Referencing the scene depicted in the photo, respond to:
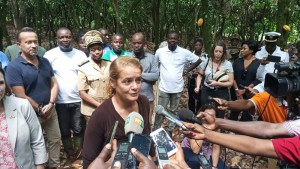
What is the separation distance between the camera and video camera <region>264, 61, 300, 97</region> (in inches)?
100.0

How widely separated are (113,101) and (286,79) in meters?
1.43

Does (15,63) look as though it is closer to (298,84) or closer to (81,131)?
(81,131)

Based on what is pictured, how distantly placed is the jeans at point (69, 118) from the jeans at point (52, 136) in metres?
0.26

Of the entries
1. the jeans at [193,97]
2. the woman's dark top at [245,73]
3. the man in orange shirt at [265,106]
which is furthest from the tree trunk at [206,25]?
the man in orange shirt at [265,106]

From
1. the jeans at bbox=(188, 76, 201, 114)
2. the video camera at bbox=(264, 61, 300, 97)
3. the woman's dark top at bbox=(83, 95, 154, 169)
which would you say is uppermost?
the video camera at bbox=(264, 61, 300, 97)

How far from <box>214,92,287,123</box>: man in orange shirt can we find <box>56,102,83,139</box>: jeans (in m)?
2.14

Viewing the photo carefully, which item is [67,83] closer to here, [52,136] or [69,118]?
[69,118]

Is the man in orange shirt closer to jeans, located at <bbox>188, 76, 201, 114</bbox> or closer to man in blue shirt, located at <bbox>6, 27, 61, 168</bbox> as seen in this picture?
man in blue shirt, located at <bbox>6, 27, 61, 168</bbox>

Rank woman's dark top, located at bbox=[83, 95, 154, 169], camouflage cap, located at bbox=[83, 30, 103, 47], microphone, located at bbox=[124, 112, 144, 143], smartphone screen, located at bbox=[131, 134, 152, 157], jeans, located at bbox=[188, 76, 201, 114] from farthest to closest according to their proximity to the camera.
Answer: jeans, located at bbox=[188, 76, 201, 114], camouflage cap, located at bbox=[83, 30, 103, 47], woman's dark top, located at bbox=[83, 95, 154, 169], microphone, located at bbox=[124, 112, 144, 143], smartphone screen, located at bbox=[131, 134, 152, 157]

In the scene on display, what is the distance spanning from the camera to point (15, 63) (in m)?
3.71

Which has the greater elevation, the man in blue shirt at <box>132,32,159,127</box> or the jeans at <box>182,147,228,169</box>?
the man in blue shirt at <box>132,32,159,127</box>

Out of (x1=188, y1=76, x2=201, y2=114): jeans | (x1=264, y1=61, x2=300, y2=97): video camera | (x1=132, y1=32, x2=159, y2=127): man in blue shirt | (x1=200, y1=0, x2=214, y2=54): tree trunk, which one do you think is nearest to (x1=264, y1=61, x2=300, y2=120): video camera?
(x1=264, y1=61, x2=300, y2=97): video camera

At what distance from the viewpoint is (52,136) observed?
4.22m

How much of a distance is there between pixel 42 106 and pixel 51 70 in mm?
503
